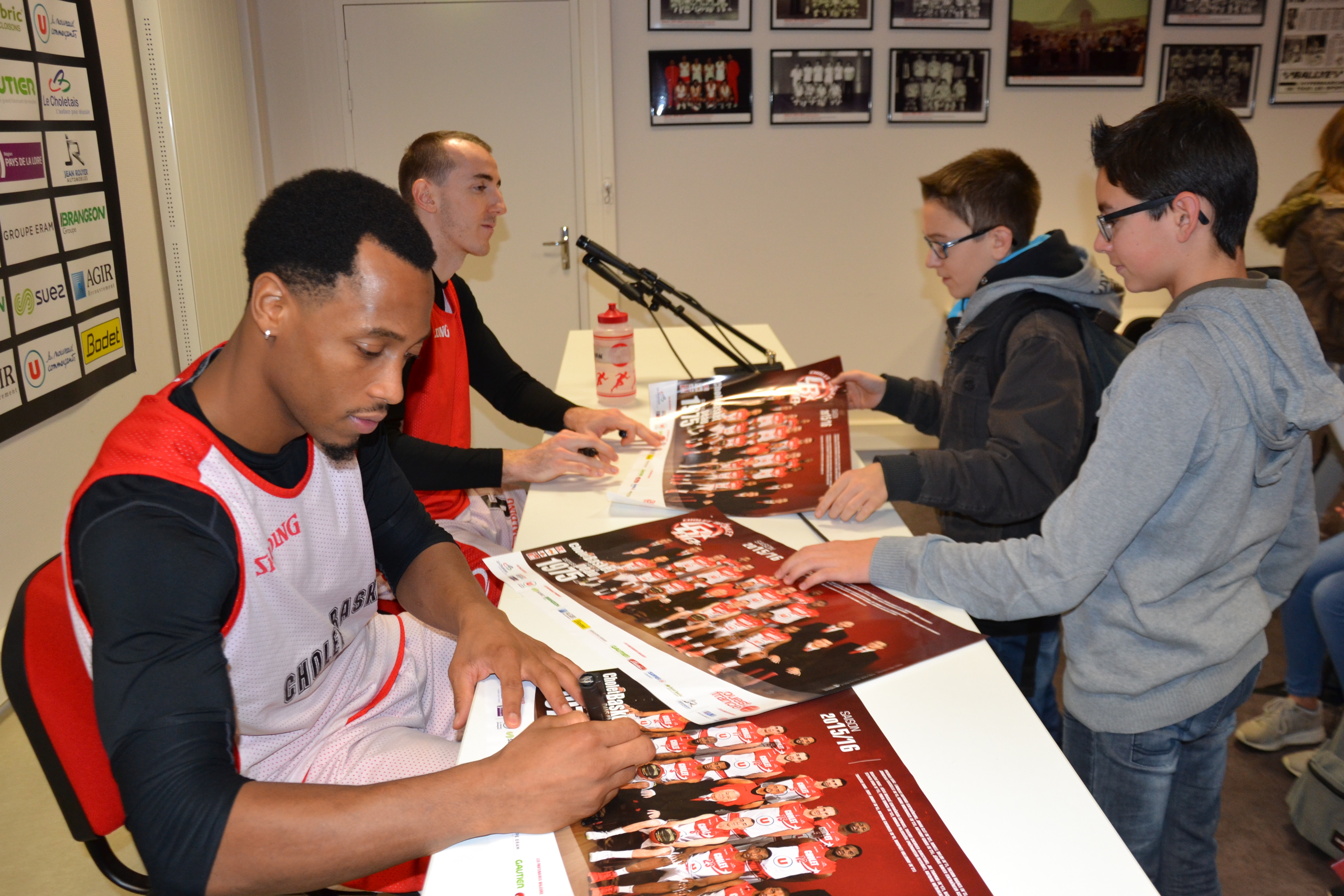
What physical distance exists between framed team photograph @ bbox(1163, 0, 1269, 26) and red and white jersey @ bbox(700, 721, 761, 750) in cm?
428

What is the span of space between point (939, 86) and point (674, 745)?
383cm

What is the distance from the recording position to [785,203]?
4.12m

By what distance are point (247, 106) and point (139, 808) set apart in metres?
3.82

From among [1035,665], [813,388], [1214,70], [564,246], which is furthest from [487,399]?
[1214,70]

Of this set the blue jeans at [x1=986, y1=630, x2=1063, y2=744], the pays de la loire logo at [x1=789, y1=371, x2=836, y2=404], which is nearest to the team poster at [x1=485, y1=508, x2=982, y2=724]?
the pays de la loire logo at [x1=789, y1=371, x2=836, y2=404]

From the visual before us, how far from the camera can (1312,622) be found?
211cm

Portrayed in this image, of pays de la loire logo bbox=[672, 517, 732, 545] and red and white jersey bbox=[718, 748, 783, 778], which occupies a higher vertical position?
pays de la loire logo bbox=[672, 517, 732, 545]

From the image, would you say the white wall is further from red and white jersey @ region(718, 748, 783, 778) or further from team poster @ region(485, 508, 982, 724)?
red and white jersey @ region(718, 748, 783, 778)

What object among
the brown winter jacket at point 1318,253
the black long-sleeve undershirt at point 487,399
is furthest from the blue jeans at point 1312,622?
the black long-sleeve undershirt at point 487,399

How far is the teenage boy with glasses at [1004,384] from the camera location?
1.37m

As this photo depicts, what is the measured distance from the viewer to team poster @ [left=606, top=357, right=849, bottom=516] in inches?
56.5

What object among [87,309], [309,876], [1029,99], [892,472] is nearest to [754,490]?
[892,472]

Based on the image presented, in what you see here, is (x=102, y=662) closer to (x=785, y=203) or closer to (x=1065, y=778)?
(x=1065, y=778)

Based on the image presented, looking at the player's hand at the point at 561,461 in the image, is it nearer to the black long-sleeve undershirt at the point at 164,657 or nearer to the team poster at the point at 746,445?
the team poster at the point at 746,445
